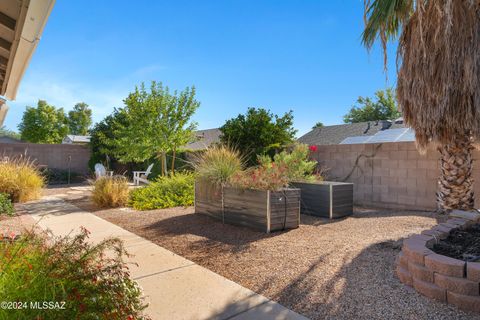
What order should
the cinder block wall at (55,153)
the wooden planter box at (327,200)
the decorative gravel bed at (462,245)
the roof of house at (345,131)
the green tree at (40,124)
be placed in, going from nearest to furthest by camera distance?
the decorative gravel bed at (462,245) < the wooden planter box at (327,200) < the cinder block wall at (55,153) < the roof of house at (345,131) < the green tree at (40,124)

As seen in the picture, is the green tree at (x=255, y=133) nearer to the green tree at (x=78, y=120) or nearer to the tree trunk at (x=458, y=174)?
the tree trunk at (x=458, y=174)

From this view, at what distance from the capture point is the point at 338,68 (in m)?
13.6

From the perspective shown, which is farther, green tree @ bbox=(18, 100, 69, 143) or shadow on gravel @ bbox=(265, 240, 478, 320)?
green tree @ bbox=(18, 100, 69, 143)

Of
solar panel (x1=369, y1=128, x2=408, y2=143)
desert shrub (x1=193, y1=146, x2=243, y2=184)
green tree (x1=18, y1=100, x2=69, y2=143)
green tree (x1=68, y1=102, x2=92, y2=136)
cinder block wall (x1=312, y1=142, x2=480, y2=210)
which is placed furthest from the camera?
green tree (x1=68, y1=102, x2=92, y2=136)

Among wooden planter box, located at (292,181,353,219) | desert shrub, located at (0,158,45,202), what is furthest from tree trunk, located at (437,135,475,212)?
desert shrub, located at (0,158,45,202)

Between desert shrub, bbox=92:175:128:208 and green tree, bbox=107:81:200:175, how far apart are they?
278 cm

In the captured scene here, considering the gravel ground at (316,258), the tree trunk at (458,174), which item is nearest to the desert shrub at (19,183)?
the gravel ground at (316,258)

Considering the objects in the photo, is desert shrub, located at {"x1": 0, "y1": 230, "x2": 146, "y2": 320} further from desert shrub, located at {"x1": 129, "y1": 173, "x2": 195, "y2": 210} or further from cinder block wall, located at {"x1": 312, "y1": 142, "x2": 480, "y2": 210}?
cinder block wall, located at {"x1": 312, "y1": 142, "x2": 480, "y2": 210}

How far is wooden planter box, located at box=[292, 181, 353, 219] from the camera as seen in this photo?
20.1 feet

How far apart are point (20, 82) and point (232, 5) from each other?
5653mm

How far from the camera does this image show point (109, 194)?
7.55 m

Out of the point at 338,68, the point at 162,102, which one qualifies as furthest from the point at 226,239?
the point at 338,68

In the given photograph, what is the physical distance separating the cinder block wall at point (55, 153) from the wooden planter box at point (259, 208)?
13150 millimetres

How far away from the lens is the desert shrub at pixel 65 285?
1.50 m
